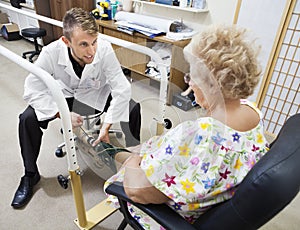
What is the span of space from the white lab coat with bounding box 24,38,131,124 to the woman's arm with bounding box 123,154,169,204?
60 cm

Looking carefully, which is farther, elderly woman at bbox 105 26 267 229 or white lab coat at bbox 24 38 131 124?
white lab coat at bbox 24 38 131 124

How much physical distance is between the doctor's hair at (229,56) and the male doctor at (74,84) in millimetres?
763

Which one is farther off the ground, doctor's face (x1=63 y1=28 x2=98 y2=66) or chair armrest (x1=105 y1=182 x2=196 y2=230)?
doctor's face (x1=63 y1=28 x2=98 y2=66)

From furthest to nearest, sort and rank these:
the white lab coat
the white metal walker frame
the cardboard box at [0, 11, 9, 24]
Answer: the cardboard box at [0, 11, 9, 24], the white lab coat, the white metal walker frame

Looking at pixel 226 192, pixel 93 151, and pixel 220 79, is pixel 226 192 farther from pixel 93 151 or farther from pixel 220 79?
pixel 93 151

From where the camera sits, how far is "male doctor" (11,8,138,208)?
1235 millimetres

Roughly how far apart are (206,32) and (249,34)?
4.8 inches

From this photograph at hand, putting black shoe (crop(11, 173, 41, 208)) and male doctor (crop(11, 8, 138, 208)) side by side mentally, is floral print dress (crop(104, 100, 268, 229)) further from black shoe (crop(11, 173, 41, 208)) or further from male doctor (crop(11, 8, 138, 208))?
black shoe (crop(11, 173, 41, 208))

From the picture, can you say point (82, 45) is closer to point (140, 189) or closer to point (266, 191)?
point (140, 189)

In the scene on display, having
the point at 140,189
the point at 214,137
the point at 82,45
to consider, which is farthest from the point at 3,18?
the point at 214,137

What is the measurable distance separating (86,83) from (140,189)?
0.92 meters

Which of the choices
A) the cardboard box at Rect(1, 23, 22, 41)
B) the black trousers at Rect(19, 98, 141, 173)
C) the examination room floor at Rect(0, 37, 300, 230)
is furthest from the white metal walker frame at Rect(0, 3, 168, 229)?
the cardboard box at Rect(1, 23, 22, 41)

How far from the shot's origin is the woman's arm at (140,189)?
718mm

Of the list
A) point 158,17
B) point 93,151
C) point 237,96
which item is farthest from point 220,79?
point 158,17
